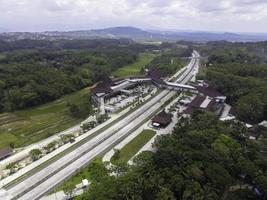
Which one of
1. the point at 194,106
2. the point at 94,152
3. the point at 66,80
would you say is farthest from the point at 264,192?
the point at 66,80

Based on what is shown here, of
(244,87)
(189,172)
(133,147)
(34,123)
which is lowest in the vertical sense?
(34,123)

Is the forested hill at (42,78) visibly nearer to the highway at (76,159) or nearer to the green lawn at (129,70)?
the green lawn at (129,70)

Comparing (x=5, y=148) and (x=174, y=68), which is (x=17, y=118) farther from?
(x=174, y=68)

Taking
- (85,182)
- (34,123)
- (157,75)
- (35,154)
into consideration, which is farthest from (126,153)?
(157,75)

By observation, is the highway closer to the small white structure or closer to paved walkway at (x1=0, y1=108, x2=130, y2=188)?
paved walkway at (x1=0, y1=108, x2=130, y2=188)

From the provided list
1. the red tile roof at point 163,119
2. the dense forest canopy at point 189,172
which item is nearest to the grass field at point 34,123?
the red tile roof at point 163,119

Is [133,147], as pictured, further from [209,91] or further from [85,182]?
[209,91]
